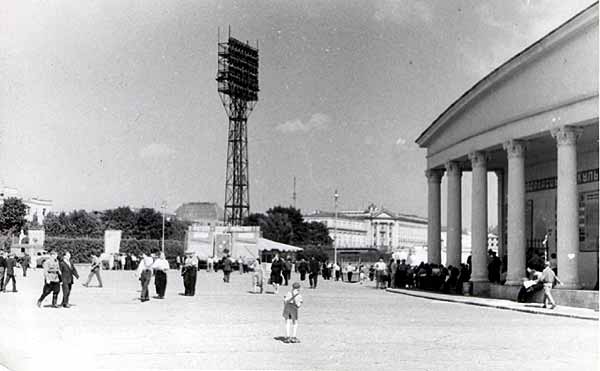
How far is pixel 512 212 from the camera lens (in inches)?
1132

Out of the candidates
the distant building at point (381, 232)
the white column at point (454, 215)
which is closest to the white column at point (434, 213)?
the white column at point (454, 215)

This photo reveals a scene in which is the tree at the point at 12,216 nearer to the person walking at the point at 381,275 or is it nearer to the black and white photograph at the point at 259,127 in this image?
the person walking at the point at 381,275

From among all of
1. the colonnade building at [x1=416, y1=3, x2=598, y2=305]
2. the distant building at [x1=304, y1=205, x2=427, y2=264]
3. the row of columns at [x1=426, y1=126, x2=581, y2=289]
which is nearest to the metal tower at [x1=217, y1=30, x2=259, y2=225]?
the colonnade building at [x1=416, y1=3, x2=598, y2=305]

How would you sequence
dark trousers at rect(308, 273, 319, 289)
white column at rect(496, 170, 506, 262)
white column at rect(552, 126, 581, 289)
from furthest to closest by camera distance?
white column at rect(496, 170, 506, 262) → dark trousers at rect(308, 273, 319, 289) → white column at rect(552, 126, 581, 289)

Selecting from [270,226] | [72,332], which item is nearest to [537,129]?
[72,332]

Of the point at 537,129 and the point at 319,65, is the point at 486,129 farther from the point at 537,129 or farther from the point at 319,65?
the point at 319,65

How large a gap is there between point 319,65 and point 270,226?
83.4m

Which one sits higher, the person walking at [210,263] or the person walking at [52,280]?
the person walking at [210,263]

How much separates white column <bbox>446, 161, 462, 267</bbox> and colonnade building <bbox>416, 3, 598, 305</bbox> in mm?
43

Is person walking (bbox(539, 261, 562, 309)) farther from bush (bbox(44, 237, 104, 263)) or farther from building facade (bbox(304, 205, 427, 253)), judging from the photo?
building facade (bbox(304, 205, 427, 253))

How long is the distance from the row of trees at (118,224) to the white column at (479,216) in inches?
2467

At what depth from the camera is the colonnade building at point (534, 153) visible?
24125 millimetres

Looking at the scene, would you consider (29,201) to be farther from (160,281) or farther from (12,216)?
(160,281)

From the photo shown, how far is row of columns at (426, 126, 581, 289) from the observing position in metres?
25.0
